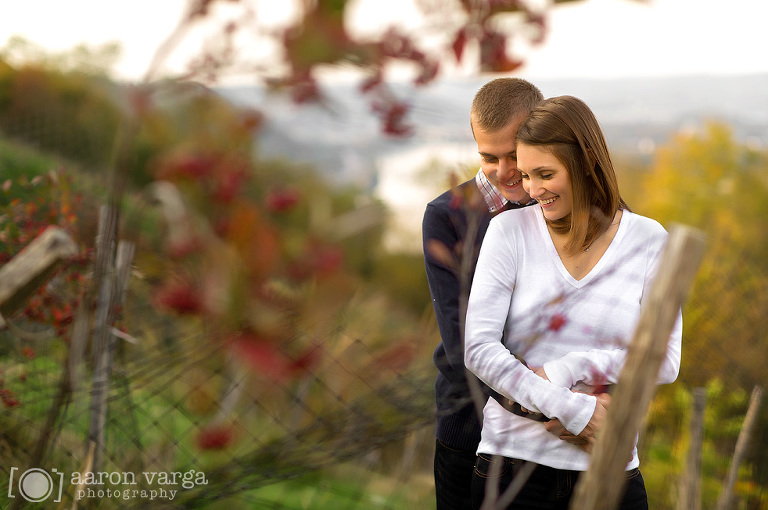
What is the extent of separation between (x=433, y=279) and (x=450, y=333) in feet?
0.46

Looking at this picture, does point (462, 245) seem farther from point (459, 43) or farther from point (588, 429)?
point (459, 43)

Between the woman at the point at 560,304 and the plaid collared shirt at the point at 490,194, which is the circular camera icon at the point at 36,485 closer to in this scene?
the woman at the point at 560,304

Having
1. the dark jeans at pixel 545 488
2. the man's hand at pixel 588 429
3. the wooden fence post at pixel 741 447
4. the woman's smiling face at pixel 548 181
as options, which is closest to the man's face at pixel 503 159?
the woman's smiling face at pixel 548 181

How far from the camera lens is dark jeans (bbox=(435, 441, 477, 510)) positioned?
5.06 feet

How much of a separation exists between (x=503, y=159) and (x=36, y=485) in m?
1.28

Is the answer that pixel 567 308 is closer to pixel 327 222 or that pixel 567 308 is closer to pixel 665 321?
pixel 665 321

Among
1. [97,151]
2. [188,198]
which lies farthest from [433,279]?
[97,151]

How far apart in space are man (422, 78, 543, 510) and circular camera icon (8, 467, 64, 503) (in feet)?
2.94

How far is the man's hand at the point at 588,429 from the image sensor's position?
1226mm

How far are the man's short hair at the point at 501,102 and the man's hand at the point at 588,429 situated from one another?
632mm

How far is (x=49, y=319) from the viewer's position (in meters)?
1.82

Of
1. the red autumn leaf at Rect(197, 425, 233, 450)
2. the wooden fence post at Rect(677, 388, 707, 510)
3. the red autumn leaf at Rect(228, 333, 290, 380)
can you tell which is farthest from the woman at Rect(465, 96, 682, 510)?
the wooden fence post at Rect(677, 388, 707, 510)

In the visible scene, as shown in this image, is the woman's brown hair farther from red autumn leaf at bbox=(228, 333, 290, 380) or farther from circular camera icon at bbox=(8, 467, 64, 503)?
circular camera icon at bbox=(8, 467, 64, 503)

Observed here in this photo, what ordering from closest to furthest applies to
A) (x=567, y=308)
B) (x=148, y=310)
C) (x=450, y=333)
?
(x=567, y=308), (x=450, y=333), (x=148, y=310)
